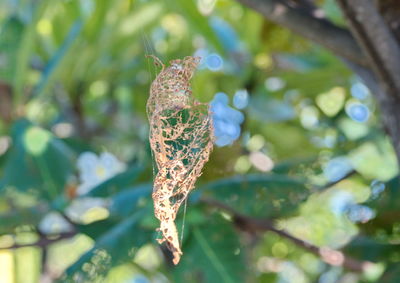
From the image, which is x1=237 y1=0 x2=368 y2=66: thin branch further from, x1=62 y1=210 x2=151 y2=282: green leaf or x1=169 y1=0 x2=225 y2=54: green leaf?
x1=62 y1=210 x2=151 y2=282: green leaf

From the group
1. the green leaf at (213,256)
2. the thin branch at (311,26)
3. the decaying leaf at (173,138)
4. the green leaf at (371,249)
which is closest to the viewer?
the decaying leaf at (173,138)

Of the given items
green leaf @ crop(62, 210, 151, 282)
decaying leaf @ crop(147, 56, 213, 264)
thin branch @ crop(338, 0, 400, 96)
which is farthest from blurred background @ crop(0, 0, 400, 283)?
decaying leaf @ crop(147, 56, 213, 264)

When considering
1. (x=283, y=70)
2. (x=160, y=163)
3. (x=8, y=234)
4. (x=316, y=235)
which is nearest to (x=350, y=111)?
(x=283, y=70)

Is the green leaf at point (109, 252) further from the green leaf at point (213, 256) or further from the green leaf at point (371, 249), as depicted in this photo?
the green leaf at point (371, 249)

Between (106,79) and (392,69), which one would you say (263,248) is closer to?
(106,79)

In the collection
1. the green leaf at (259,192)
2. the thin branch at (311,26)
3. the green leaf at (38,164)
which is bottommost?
the green leaf at (38,164)

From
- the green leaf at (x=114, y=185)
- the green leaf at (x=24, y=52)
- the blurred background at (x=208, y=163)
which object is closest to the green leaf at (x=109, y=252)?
the blurred background at (x=208, y=163)
